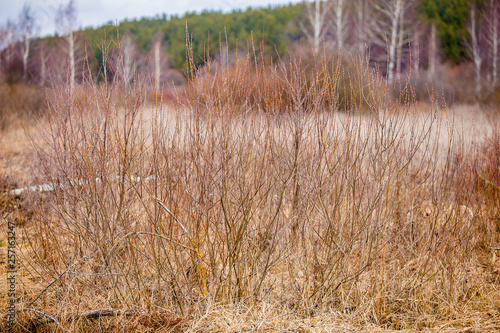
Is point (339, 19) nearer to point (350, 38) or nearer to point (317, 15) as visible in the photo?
point (317, 15)

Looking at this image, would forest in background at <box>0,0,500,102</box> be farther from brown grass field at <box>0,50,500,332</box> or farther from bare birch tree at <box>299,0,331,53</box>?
brown grass field at <box>0,50,500,332</box>

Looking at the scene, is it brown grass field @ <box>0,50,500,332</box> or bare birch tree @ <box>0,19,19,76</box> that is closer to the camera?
brown grass field @ <box>0,50,500,332</box>

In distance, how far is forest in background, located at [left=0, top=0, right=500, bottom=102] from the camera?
13859mm

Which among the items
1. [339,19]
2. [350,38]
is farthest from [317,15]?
[350,38]

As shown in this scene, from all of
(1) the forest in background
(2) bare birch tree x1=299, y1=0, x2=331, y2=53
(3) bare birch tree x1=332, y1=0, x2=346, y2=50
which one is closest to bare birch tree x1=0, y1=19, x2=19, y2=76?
(1) the forest in background

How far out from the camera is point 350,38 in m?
20.6

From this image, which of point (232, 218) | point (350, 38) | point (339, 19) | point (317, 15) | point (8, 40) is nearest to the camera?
point (232, 218)

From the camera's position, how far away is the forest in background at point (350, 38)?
13.9 metres

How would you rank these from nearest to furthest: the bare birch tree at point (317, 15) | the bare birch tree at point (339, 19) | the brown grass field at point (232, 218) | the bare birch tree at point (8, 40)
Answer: the brown grass field at point (232, 218) < the bare birch tree at point (8, 40) < the bare birch tree at point (317, 15) < the bare birch tree at point (339, 19)

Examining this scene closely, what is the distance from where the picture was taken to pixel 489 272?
3658 mm

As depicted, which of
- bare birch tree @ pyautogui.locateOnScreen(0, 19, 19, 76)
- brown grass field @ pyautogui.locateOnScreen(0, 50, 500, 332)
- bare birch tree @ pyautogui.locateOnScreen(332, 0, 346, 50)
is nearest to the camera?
brown grass field @ pyautogui.locateOnScreen(0, 50, 500, 332)

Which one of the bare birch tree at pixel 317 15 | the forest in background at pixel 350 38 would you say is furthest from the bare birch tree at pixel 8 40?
the bare birch tree at pixel 317 15

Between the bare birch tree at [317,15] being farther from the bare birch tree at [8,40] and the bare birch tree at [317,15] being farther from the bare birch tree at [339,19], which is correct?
the bare birch tree at [8,40]

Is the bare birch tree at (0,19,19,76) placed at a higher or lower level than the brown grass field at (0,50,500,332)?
higher
